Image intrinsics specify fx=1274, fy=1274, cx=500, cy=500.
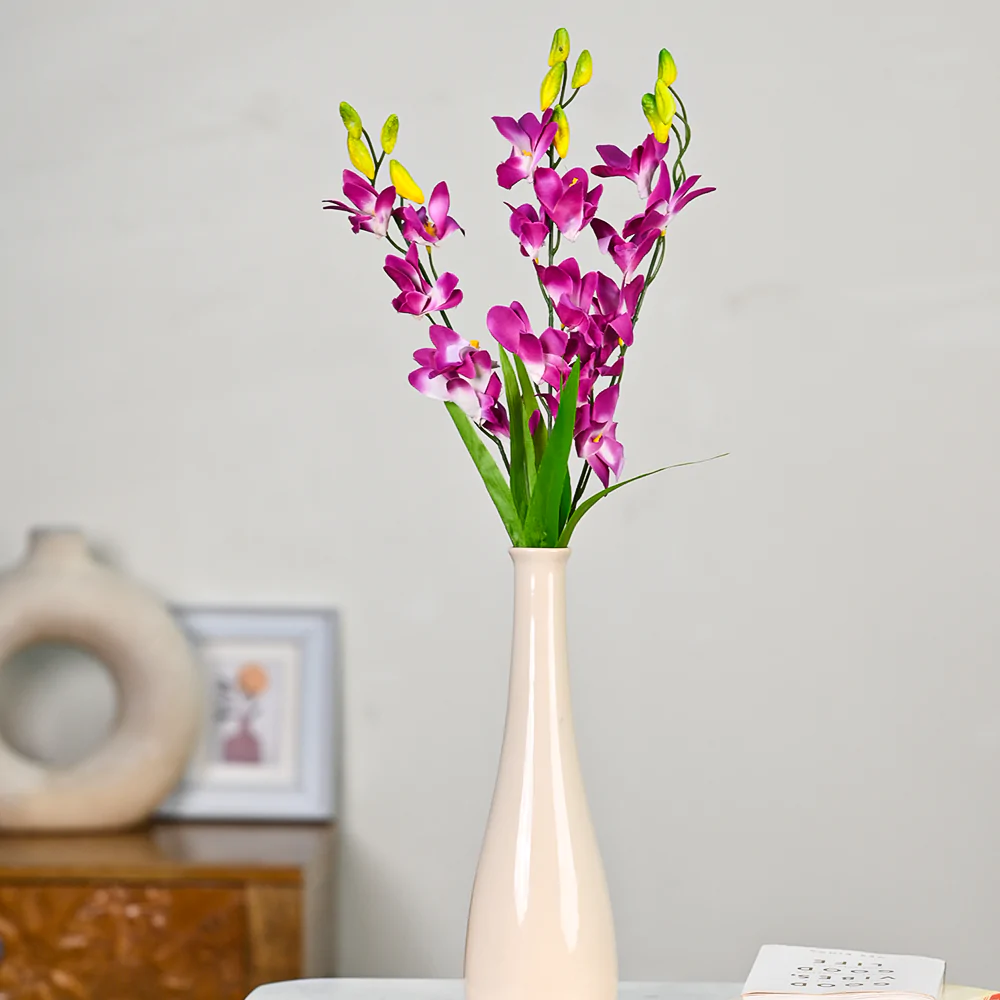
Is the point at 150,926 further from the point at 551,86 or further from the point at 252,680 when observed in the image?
the point at 551,86

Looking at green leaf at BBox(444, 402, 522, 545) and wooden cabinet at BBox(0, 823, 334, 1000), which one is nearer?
green leaf at BBox(444, 402, 522, 545)

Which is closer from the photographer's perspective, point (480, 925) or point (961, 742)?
point (480, 925)

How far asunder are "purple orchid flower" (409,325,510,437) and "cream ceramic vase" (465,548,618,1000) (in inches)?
6.0

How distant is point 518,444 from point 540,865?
0.99ft

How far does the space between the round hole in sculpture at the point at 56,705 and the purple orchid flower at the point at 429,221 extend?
50.7 inches

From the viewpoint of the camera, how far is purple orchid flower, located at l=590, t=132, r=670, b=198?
2.95ft

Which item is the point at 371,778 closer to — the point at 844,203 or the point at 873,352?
the point at 873,352

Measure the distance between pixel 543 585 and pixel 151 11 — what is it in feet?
4.85

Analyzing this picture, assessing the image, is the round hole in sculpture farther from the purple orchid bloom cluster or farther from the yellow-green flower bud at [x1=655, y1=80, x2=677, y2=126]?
the yellow-green flower bud at [x1=655, y1=80, x2=677, y2=126]

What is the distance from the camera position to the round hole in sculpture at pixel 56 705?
6.56ft

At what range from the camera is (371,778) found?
6.54 feet

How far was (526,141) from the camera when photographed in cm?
91

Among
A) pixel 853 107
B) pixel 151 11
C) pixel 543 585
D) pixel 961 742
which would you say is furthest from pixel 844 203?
pixel 543 585

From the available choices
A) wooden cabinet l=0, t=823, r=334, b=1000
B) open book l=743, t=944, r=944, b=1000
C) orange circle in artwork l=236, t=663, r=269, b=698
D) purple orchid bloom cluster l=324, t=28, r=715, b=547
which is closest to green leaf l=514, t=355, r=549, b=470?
purple orchid bloom cluster l=324, t=28, r=715, b=547
